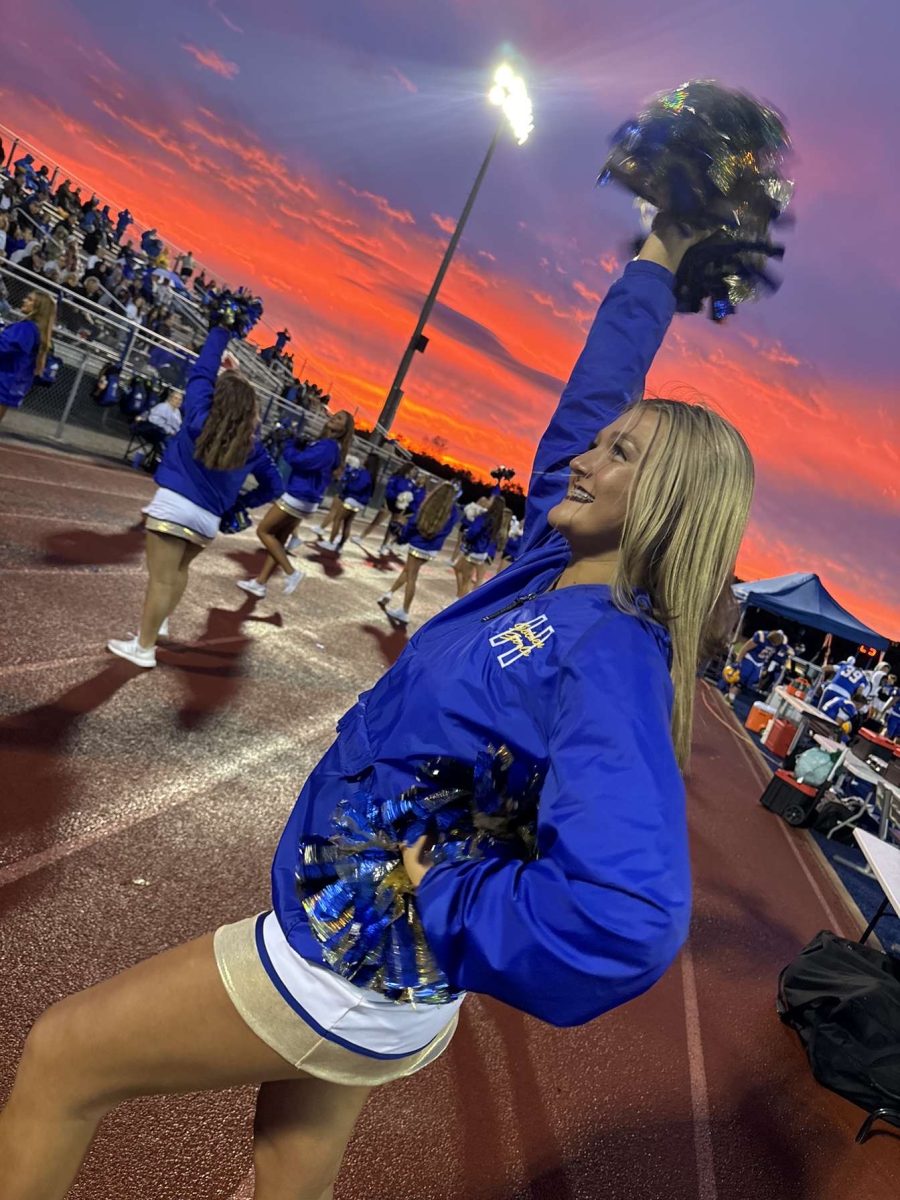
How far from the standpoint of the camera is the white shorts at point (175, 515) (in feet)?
16.6

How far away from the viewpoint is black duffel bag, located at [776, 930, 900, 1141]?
4129 mm

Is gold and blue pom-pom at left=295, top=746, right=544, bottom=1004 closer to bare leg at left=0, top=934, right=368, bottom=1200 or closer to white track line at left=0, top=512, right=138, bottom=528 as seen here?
bare leg at left=0, top=934, right=368, bottom=1200

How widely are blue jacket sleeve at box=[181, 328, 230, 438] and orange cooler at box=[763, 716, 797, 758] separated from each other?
1207cm

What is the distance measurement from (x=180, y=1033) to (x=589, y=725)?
0.85m

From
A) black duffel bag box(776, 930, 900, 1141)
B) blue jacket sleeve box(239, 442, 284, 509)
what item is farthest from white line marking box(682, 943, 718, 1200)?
blue jacket sleeve box(239, 442, 284, 509)

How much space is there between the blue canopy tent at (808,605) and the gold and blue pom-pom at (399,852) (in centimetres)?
2014

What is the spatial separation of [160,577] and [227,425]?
1.08 metres

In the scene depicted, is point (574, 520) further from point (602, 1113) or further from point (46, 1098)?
point (602, 1113)

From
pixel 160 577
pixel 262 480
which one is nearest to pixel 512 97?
pixel 262 480


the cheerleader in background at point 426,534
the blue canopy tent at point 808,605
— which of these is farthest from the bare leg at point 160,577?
the blue canopy tent at point 808,605

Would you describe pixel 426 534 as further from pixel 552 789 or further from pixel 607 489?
pixel 552 789

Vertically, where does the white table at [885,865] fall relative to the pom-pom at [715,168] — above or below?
below

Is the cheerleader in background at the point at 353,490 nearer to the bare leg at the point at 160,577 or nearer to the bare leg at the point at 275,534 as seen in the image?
the bare leg at the point at 275,534

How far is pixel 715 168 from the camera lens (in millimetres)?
1577
